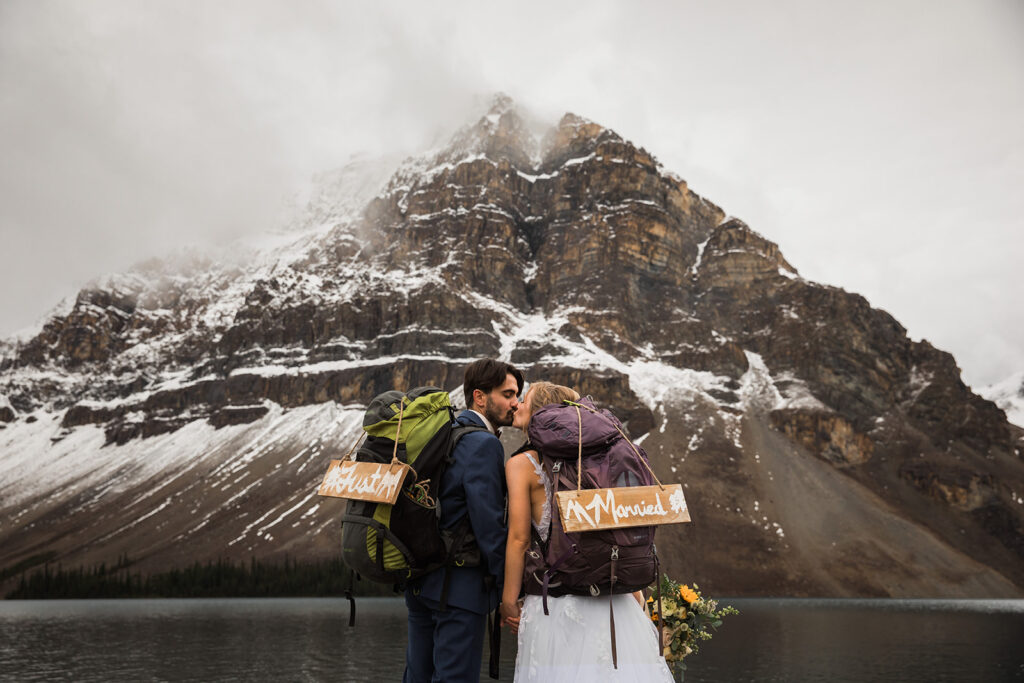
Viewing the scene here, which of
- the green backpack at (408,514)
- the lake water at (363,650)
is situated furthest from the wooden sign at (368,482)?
the lake water at (363,650)

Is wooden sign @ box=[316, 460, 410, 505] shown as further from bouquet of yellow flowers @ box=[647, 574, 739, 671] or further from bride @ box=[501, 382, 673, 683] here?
bouquet of yellow flowers @ box=[647, 574, 739, 671]

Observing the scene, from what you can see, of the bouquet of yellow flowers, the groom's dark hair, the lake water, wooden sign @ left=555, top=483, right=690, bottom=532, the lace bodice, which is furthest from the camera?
the lake water

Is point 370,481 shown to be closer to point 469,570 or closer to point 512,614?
point 469,570

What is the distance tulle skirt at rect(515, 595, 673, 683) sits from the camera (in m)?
5.72

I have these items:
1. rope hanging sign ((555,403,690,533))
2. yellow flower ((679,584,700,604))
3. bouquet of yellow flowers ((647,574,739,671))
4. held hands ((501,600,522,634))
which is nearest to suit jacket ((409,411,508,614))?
held hands ((501,600,522,634))

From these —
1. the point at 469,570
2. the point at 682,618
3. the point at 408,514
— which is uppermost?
the point at 408,514

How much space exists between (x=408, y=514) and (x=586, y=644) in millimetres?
1805

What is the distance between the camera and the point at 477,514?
6336 mm

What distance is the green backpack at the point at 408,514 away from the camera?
632 centimetres

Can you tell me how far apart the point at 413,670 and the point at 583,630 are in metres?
1.98

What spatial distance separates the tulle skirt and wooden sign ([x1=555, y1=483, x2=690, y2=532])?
70 cm

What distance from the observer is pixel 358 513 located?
21.1ft

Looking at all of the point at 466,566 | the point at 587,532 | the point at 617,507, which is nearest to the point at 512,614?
the point at 466,566

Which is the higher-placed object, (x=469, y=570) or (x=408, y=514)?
(x=408, y=514)
